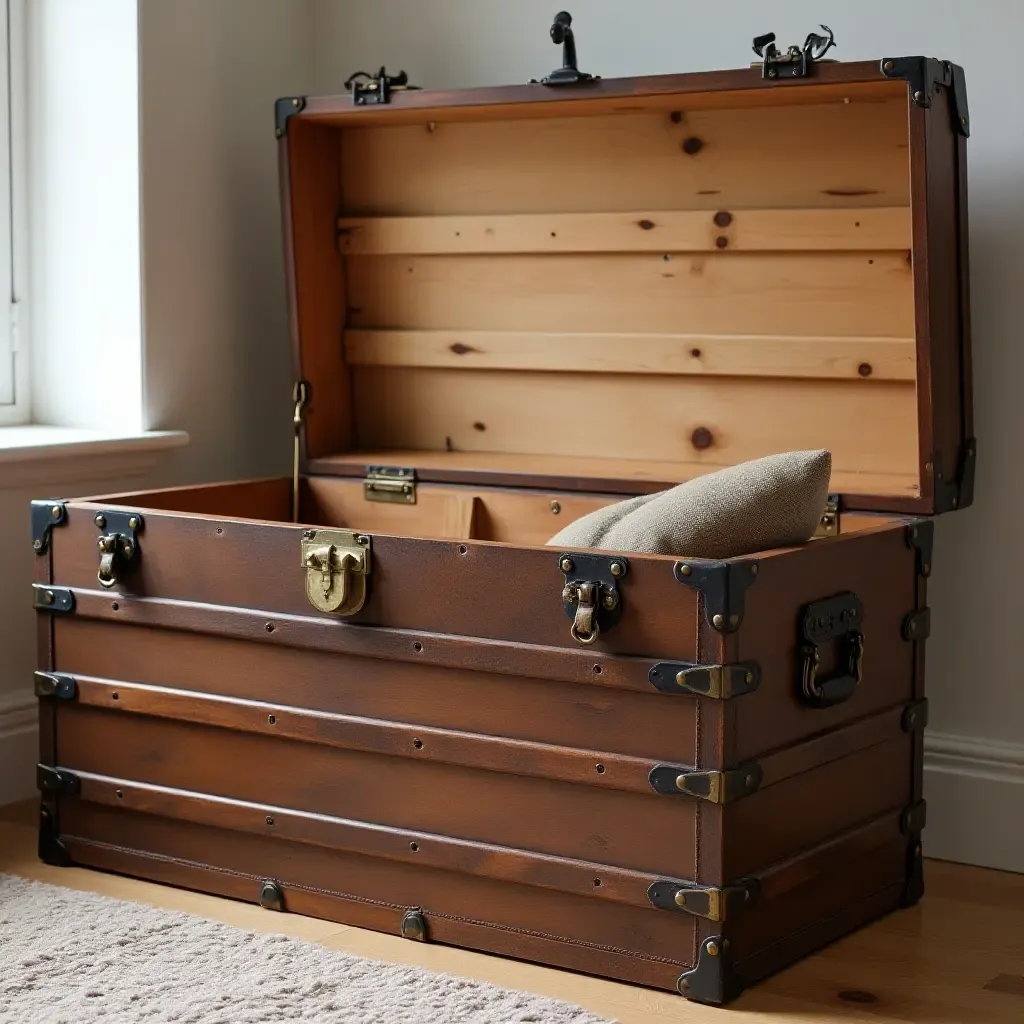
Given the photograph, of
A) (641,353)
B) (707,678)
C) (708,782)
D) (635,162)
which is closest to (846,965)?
(708,782)

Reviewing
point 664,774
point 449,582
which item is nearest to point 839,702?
point 664,774

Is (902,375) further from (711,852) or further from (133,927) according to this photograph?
(133,927)

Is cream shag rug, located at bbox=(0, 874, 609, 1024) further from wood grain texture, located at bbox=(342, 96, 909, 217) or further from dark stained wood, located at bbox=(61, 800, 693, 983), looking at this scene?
wood grain texture, located at bbox=(342, 96, 909, 217)

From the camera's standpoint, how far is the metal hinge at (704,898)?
6.72ft

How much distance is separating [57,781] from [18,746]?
1.39 feet

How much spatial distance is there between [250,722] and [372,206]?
3.82 feet

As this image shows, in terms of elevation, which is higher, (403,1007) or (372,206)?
(372,206)

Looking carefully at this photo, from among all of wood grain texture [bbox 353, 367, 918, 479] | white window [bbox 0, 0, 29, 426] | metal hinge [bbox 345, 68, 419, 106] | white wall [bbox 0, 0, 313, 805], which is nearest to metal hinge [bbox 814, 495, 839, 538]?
wood grain texture [bbox 353, 367, 918, 479]

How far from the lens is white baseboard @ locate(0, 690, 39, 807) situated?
117 inches

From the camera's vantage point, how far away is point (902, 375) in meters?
2.62

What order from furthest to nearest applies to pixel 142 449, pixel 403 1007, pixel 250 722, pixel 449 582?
pixel 142 449 < pixel 250 722 < pixel 449 582 < pixel 403 1007

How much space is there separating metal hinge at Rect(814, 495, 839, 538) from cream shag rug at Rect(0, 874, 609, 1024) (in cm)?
91

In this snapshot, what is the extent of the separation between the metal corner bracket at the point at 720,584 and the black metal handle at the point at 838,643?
171 millimetres

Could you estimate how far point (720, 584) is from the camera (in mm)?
2012
